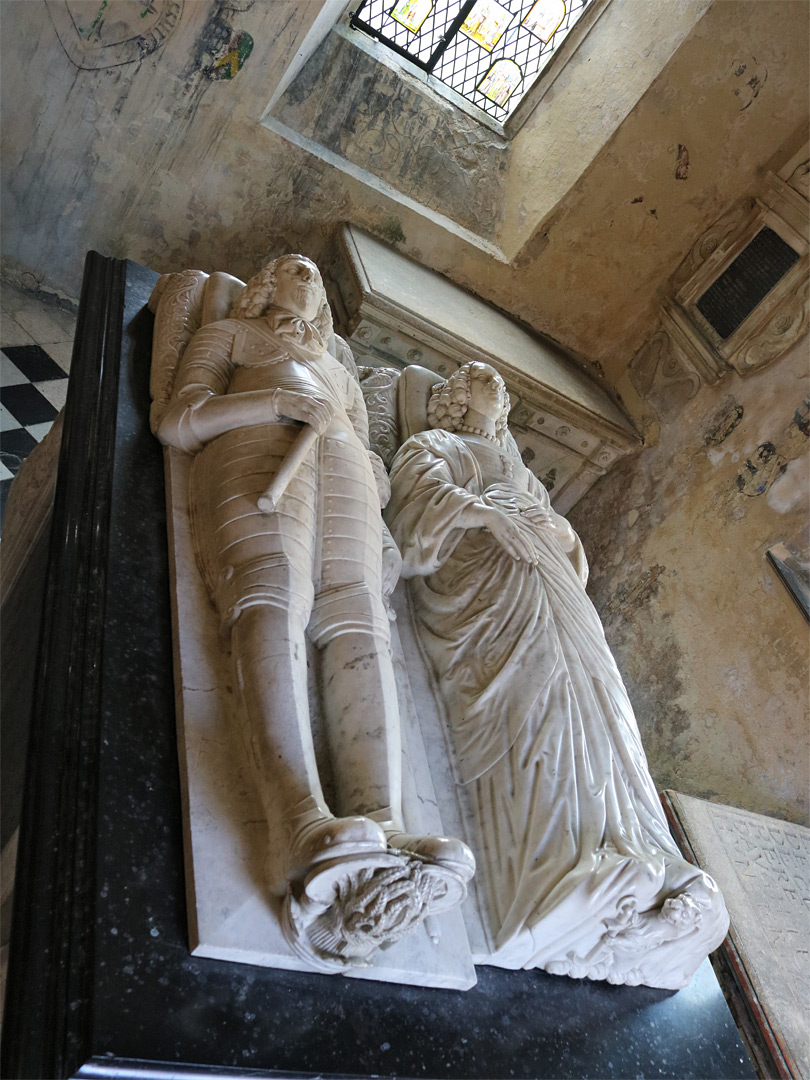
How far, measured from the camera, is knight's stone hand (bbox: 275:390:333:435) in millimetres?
2752

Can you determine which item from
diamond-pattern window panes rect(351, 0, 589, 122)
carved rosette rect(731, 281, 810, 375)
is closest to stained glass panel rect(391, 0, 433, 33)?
diamond-pattern window panes rect(351, 0, 589, 122)

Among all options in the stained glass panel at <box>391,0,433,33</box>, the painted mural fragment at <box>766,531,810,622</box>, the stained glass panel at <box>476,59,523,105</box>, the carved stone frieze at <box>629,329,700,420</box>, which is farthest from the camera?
the stained glass panel at <box>476,59,523,105</box>

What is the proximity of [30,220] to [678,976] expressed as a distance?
21.1 feet

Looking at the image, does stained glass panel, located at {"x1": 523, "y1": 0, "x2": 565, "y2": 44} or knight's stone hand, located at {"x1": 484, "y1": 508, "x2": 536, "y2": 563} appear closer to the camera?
knight's stone hand, located at {"x1": 484, "y1": 508, "x2": 536, "y2": 563}

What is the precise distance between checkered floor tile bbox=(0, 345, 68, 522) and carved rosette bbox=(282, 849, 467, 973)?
3231mm

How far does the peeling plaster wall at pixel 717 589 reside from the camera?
16.9 ft

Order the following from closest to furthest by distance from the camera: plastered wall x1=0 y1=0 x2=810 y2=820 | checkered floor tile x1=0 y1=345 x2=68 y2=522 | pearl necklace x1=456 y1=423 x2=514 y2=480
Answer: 1. pearl necklace x1=456 y1=423 x2=514 y2=480
2. checkered floor tile x1=0 y1=345 x2=68 y2=522
3. plastered wall x1=0 y1=0 x2=810 y2=820

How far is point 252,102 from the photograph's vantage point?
21.7ft

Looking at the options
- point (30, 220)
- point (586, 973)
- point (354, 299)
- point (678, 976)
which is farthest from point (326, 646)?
point (30, 220)

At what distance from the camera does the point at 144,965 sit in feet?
5.59

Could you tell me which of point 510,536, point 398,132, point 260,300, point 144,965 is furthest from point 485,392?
point 398,132

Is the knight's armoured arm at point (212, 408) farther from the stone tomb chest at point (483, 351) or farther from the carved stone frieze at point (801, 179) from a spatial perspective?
the carved stone frieze at point (801, 179)

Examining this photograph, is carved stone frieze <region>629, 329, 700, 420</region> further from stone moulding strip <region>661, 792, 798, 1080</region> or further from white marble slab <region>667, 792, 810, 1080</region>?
stone moulding strip <region>661, 792, 798, 1080</region>

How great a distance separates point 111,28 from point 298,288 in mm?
4002
